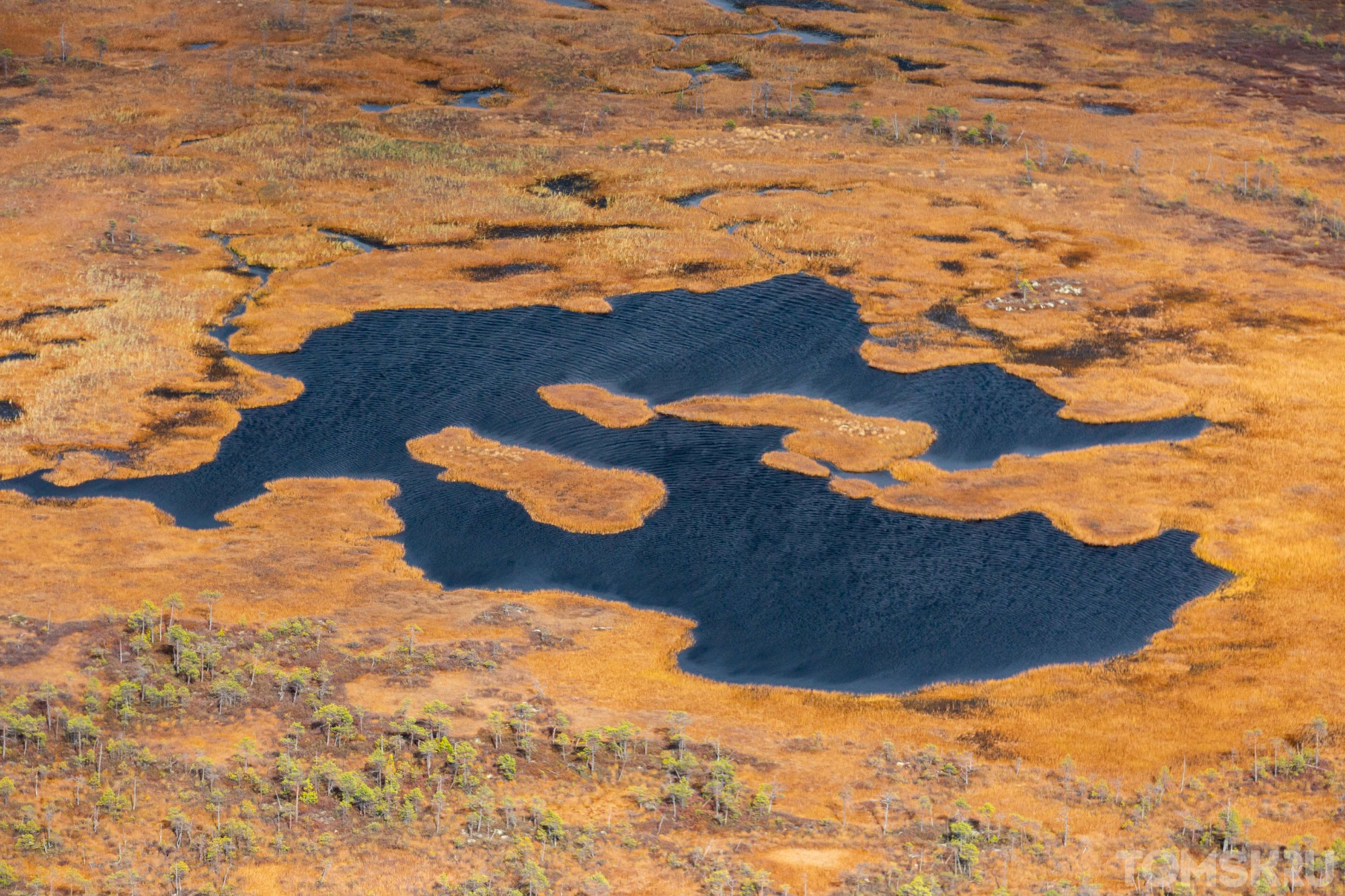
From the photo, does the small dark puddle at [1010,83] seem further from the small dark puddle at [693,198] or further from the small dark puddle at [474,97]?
the small dark puddle at [474,97]

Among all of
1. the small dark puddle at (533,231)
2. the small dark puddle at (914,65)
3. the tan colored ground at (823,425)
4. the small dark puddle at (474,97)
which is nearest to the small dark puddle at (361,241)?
the small dark puddle at (533,231)

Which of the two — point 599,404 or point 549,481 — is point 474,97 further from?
point 549,481

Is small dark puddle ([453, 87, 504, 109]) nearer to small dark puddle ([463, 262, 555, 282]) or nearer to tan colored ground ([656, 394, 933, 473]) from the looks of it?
small dark puddle ([463, 262, 555, 282])

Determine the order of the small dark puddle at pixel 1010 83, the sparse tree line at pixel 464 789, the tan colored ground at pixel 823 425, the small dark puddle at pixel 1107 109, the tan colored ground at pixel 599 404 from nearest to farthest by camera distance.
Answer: the sparse tree line at pixel 464 789 < the tan colored ground at pixel 823 425 < the tan colored ground at pixel 599 404 < the small dark puddle at pixel 1107 109 < the small dark puddle at pixel 1010 83

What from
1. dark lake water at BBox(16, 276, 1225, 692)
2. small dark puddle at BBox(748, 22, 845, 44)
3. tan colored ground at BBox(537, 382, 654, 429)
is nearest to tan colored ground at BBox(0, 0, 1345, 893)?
dark lake water at BBox(16, 276, 1225, 692)

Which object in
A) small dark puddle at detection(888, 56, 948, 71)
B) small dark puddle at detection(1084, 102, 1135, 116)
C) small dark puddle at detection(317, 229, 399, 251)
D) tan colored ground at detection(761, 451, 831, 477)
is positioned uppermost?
small dark puddle at detection(888, 56, 948, 71)

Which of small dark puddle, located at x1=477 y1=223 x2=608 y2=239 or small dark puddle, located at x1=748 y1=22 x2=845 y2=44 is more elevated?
small dark puddle, located at x1=748 y1=22 x2=845 y2=44

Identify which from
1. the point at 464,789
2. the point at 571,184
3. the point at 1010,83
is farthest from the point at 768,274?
the point at 1010,83

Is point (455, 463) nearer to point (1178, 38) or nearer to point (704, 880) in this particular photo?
point (704, 880)
